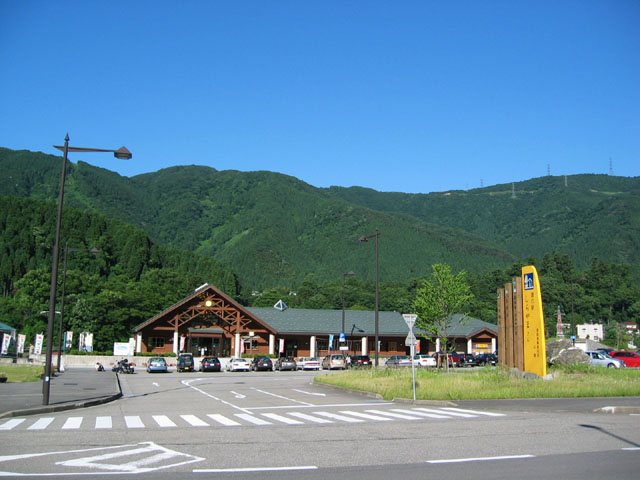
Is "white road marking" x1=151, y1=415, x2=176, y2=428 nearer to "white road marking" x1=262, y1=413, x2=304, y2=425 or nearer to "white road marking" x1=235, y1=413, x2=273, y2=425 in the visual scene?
"white road marking" x1=235, y1=413, x2=273, y2=425

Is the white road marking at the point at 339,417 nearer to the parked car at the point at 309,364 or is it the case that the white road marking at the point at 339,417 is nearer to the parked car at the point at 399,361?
the parked car at the point at 399,361

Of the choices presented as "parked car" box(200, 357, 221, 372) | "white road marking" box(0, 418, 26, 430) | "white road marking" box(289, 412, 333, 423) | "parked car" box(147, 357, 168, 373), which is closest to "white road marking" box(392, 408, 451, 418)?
"white road marking" box(289, 412, 333, 423)

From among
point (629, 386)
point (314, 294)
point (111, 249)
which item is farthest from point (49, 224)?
point (629, 386)

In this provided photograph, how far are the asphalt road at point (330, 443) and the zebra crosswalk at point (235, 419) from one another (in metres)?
0.03

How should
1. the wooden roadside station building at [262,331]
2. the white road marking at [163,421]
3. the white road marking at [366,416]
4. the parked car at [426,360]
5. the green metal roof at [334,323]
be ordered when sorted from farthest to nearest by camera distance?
1. the green metal roof at [334,323]
2. the wooden roadside station building at [262,331]
3. the parked car at [426,360]
4. the white road marking at [366,416]
5. the white road marking at [163,421]

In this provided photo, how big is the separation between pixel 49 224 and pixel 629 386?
497ft

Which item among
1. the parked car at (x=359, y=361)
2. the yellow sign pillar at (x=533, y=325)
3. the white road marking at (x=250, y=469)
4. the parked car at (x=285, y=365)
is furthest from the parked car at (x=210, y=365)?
the white road marking at (x=250, y=469)

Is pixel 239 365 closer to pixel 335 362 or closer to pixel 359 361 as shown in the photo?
pixel 335 362

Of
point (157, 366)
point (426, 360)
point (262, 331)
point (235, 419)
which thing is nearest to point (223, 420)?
point (235, 419)

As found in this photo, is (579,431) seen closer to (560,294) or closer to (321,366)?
(321,366)

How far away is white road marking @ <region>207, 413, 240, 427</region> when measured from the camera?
14.7 m

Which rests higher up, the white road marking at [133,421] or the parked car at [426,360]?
the parked car at [426,360]

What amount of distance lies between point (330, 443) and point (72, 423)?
7.31 meters

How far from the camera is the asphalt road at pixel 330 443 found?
870 centimetres
